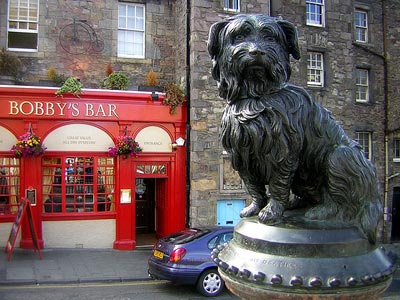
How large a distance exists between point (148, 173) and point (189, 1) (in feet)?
19.6

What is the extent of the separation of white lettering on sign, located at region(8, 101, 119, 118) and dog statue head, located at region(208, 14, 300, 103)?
1171 cm

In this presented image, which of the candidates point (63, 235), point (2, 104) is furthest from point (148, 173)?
point (2, 104)

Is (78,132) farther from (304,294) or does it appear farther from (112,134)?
(304,294)

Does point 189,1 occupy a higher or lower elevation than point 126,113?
higher

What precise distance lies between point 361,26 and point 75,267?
51.0ft

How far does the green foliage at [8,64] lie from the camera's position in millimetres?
13908

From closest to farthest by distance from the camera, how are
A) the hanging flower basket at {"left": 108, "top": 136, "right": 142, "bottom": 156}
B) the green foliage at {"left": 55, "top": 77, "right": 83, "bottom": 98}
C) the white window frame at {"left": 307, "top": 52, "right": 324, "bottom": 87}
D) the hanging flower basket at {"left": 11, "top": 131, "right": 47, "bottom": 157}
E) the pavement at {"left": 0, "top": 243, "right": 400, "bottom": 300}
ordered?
the pavement at {"left": 0, "top": 243, "right": 400, "bottom": 300}
the hanging flower basket at {"left": 11, "top": 131, "right": 47, "bottom": 157}
the green foliage at {"left": 55, "top": 77, "right": 83, "bottom": 98}
the hanging flower basket at {"left": 108, "top": 136, "right": 142, "bottom": 156}
the white window frame at {"left": 307, "top": 52, "right": 324, "bottom": 87}

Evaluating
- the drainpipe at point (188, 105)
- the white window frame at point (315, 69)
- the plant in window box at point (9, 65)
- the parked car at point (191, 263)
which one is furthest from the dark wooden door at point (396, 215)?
the plant in window box at point (9, 65)

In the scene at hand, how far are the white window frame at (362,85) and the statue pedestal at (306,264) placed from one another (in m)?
17.4

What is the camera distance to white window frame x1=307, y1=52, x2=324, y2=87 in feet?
55.6

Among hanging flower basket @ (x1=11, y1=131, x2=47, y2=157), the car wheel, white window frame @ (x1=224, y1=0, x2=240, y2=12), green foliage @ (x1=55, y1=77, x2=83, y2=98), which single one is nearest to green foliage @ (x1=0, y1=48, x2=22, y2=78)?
green foliage @ (x1=55, y1=77, x2=83, y2=98)

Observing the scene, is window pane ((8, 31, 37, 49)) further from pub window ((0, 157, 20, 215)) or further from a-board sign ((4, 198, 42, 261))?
a-board sign ((4, 198, 42, 261))

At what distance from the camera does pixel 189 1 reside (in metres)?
14.9

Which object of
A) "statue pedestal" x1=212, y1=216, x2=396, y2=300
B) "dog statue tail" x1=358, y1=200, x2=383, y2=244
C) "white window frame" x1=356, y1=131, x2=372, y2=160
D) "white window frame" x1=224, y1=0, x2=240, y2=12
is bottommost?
"statue pedestal" x1=212, y1=216, x2=396, y2=300
